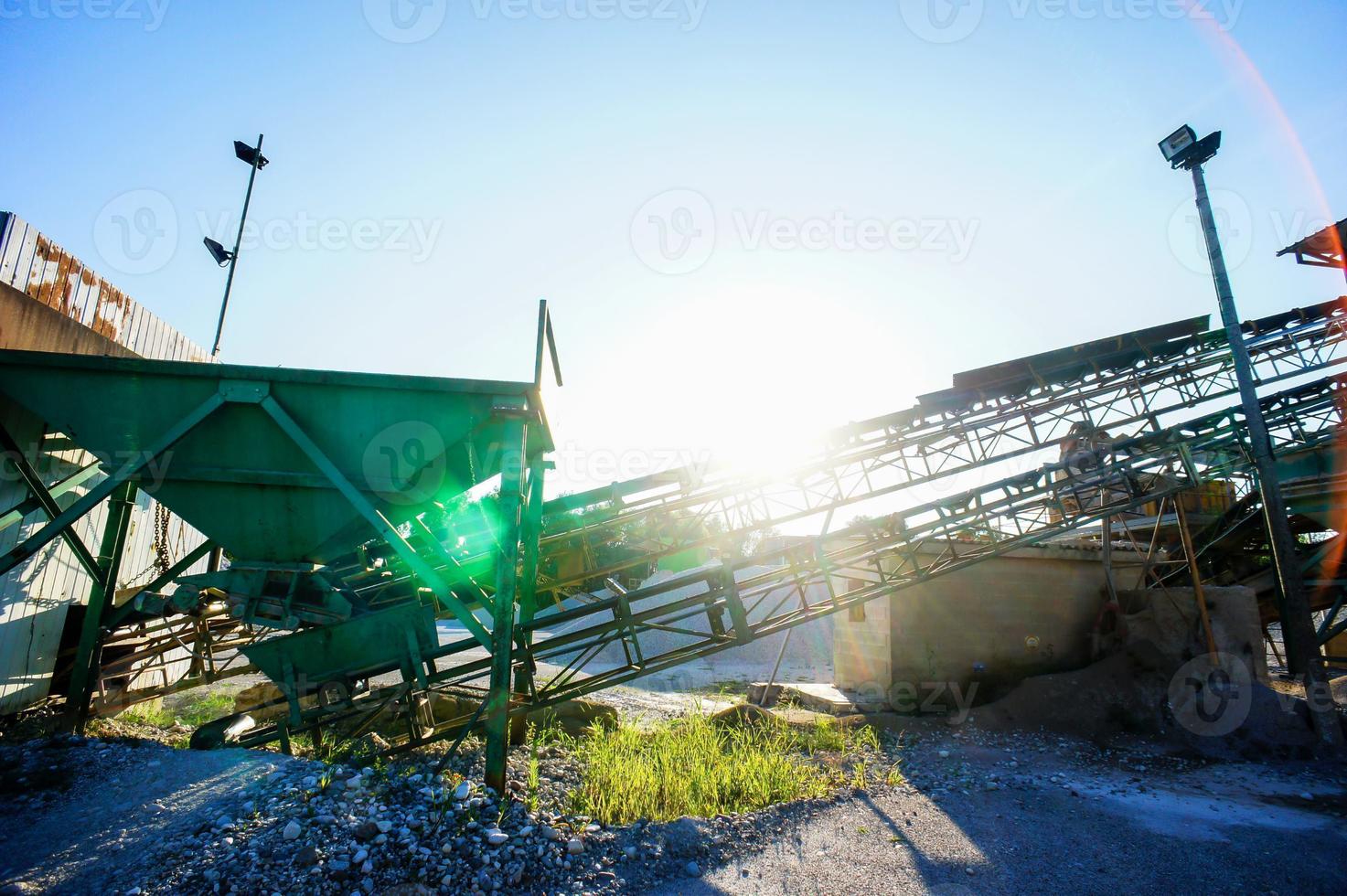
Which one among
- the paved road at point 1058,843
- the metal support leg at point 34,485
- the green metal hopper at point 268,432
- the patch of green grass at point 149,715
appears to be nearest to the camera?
the paved road at point 1058,843

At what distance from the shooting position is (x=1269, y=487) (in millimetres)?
9508

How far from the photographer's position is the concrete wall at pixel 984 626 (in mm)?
11500

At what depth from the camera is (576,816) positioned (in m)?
4.86

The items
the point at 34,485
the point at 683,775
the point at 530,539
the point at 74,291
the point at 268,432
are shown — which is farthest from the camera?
the point at 74,291

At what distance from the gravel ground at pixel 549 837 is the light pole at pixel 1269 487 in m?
3.03

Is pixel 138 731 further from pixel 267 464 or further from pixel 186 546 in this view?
pixel 267 464

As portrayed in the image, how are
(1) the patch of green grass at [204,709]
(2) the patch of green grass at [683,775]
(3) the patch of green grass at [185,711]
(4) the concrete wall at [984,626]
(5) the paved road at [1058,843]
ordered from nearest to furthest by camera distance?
(5) the paved road at [1058,843] < (2) the patch of green grass at [683,775] < (3) the patch of green grass at [185,711] < (1) the patch of green grass at [204,709] < (4) the concrete wall at [984,626]

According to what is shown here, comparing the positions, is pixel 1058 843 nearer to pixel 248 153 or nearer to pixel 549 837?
pixel 549 837

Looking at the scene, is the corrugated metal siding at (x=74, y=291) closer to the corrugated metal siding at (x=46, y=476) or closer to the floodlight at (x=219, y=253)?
the corrugated metal siding at (x=46, y=476)

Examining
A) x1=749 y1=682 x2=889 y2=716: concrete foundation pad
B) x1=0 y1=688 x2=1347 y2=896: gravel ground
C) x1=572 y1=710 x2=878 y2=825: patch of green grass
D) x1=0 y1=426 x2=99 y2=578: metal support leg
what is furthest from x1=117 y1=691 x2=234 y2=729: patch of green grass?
x1=749 y1=682 x2=889 y2=716: concrete foundation pad

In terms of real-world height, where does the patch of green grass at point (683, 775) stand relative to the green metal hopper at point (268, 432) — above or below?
below

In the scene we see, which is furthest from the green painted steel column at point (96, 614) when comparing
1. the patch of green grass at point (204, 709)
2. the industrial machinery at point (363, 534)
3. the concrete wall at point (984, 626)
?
the concrete wall at point (984, 626)

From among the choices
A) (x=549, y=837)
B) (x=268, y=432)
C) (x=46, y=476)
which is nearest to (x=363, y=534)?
(x=268, y=432)

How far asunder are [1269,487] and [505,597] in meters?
12.0
